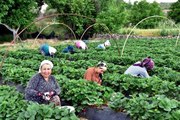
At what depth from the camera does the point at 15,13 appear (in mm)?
28719

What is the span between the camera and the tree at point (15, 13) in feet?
91.0

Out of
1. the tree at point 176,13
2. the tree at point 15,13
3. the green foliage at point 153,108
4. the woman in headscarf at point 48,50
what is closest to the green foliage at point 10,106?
the green foliage at point 153,108

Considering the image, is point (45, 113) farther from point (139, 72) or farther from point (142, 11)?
point (142, 11)

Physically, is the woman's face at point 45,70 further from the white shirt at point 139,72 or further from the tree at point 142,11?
the tree at point 142,11

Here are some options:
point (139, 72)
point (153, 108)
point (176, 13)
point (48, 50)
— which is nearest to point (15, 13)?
point (48, 50)

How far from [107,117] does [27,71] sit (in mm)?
3596

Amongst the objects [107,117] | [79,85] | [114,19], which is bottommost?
[107,117]

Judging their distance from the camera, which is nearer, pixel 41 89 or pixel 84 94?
pixel 41 89

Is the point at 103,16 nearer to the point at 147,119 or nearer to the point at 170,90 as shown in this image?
the point at 170,90

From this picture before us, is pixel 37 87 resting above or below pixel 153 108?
above

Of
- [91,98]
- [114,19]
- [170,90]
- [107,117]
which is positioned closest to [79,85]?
[91,98]

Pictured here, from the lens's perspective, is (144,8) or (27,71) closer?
(27,71)

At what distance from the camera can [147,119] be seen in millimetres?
5793

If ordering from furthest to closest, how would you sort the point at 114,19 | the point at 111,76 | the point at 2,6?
the point at 114,19
the point at 2,6
the point at 111,76
